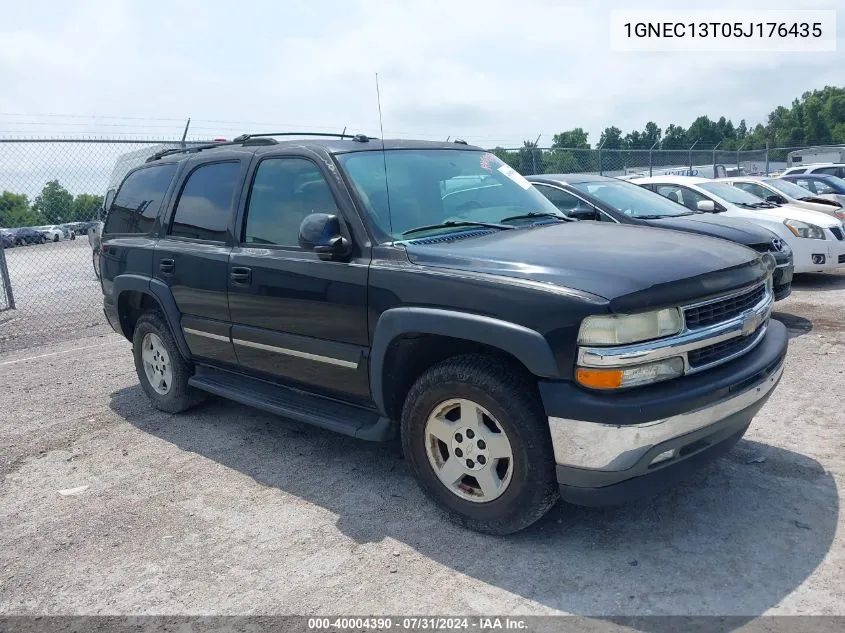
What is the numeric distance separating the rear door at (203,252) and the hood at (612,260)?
5.13 ft

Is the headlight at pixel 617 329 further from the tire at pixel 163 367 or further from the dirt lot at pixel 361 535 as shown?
the tire at pixel 163 367

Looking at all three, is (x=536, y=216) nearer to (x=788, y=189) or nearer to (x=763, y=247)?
(x=763, y=247)

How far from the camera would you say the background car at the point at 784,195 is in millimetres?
10727

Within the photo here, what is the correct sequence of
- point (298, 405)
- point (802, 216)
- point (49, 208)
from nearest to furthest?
point (298, 405) → point (802, 216) → point (49, 208)

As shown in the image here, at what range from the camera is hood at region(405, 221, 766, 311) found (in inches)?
117

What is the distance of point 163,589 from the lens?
3.13 metres

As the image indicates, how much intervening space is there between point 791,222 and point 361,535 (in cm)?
801

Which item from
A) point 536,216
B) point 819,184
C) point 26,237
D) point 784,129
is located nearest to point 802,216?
point 536,216

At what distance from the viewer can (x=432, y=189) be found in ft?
13.5

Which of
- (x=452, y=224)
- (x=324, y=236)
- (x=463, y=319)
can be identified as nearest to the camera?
(x=463, y=319)

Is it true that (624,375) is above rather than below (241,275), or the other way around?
below

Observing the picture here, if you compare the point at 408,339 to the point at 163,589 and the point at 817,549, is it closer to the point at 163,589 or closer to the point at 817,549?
the point at 163,589

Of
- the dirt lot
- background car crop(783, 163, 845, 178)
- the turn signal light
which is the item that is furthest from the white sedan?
background car crop(783, 163, 845, 178)

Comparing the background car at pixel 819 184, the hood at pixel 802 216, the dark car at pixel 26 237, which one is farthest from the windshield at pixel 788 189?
the dark car at pixel 26 237
